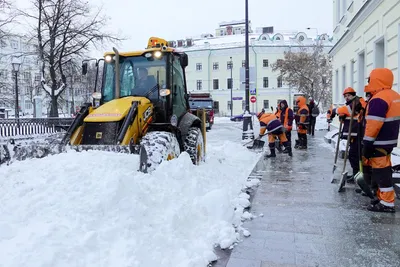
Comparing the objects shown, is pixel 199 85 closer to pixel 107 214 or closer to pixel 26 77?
pixel 26 77

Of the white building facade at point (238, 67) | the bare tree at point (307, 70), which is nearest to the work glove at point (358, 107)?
the bare tree at point (307, 70)

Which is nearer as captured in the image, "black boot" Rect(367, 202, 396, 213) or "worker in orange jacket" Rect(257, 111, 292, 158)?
"black boot" Rect(367, 202, 396, 213)

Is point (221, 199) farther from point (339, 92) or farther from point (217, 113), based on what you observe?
point (217, 113)

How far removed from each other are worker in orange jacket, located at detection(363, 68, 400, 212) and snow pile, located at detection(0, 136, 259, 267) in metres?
1.90

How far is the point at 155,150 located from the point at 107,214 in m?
1.80

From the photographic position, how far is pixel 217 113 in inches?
2414

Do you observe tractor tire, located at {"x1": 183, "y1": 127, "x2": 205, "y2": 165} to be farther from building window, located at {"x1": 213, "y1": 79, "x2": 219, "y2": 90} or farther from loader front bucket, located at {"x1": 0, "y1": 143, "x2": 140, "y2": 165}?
building window, located at {"x1": 213, "y1": 79, "x2": 219, "y2": 90}

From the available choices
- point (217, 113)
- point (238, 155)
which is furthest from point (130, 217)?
point (217, 113)

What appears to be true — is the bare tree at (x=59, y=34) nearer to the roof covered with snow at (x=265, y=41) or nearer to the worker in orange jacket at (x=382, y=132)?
the worker in orange jacket at (x=382, y=132)

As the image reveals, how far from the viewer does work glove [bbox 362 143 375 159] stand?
501 centimetres

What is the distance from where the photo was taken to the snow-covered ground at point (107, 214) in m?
3.07

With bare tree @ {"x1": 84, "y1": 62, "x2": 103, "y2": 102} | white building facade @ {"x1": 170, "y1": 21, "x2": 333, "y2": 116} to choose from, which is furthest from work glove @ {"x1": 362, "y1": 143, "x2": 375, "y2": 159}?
white building facade @ {"x1": 170, "y1": 21, "x2": 333, "y2": 116}

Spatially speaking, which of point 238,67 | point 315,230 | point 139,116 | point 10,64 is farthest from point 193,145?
point 238,67

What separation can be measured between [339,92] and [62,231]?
56.2 feet
